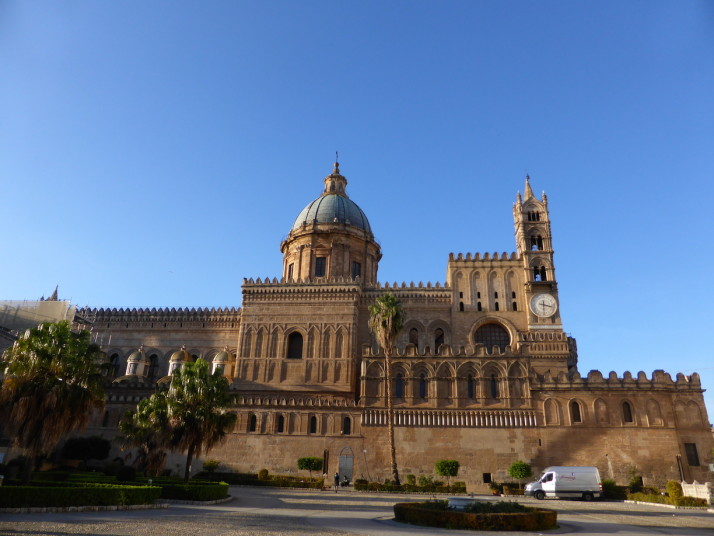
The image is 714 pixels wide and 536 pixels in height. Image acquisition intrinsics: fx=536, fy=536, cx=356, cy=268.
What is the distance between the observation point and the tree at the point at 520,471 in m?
31.3

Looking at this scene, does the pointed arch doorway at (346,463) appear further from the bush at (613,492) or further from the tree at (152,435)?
the bush at (613,492)

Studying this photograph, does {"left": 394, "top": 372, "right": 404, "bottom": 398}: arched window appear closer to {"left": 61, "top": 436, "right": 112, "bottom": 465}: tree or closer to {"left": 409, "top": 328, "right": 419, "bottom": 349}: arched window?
{"left": 409, "top": 328, "right": 419, "bottom": 349}: arched window

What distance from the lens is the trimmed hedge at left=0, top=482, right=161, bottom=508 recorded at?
16062 mm

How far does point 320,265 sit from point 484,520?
36070 millimetres

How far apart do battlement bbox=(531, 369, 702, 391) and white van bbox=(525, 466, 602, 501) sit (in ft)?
24.6

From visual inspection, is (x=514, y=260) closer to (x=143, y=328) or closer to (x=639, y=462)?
(x=639, y=462)

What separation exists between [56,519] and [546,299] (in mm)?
35456

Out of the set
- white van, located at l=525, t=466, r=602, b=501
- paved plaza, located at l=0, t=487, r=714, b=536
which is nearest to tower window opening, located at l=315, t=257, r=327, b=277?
white van, located at l=525, t=466, r=602, b=501

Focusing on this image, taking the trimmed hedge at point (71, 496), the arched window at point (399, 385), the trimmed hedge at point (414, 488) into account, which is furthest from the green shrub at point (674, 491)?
the trimmed hedge at point (71, 496)

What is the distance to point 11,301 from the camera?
51.9 m

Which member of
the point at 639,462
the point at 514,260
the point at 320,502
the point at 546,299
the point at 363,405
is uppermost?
the point at 514,260

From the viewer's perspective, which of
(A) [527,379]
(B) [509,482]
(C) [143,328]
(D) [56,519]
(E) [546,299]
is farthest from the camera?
(C) [143,328]

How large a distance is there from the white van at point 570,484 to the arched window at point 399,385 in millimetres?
11010

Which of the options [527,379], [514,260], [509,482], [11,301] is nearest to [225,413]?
[509,482]
